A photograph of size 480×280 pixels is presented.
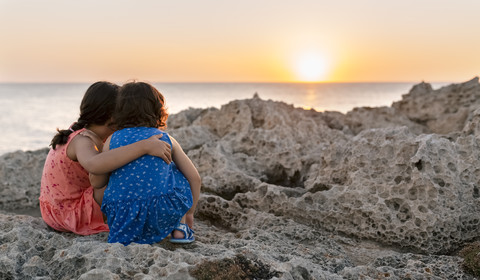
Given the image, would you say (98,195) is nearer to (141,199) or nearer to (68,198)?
(68,198)

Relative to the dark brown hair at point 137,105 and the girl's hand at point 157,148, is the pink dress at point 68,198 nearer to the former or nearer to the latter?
the dark brown hair at point 137,105

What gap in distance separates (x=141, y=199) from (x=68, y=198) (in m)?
0.89

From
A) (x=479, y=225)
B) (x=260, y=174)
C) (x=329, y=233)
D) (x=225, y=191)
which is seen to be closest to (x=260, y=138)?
(x=260, y=174)

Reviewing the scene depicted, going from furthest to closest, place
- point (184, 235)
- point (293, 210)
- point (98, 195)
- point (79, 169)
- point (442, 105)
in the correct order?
point (442, 105) < point (293, 210) < point (79, 169) < point (98, 195) < point (184, 235)

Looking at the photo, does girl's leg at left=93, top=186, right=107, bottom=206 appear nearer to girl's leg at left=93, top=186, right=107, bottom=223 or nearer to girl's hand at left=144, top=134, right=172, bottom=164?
girl's leg at left=93, top=186, right=107, bottom=223

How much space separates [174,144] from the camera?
3.24 m

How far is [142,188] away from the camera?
2.99 meters

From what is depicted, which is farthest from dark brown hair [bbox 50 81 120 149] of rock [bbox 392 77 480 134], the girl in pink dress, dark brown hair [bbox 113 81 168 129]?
rock [bbox 392 77 480 134]

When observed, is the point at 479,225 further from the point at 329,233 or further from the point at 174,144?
the point at 174,144

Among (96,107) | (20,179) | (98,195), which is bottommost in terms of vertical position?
(20,179)

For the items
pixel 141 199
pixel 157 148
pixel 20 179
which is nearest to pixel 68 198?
pixel 141 199

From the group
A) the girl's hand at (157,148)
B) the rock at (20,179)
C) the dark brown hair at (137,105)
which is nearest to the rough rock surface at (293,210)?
the rock at (20,179)

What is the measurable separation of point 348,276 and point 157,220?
1.31 m

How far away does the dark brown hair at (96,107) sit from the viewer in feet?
11.0
